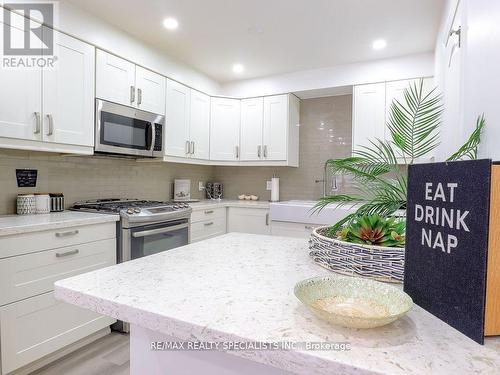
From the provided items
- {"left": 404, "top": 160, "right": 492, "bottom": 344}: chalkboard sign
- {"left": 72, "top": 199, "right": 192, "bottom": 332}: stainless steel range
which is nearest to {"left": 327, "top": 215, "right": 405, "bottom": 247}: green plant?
{"left": 404, "top": 160, "right": 492, "bottom": 344}: chalkboard sign

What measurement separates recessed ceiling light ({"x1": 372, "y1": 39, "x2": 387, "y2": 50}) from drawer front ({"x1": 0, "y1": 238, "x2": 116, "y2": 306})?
2.82 meters

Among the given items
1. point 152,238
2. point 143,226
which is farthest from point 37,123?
point 152,238

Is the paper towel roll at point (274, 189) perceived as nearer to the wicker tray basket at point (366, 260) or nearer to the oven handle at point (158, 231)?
the oven handle at point (158, 231)

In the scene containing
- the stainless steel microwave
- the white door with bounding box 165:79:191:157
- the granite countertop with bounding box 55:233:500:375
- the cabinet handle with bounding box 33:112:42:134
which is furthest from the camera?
the white door with bounding box 165:79:191:157

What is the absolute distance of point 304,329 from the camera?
20.8 inches

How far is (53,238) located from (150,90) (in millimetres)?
1612

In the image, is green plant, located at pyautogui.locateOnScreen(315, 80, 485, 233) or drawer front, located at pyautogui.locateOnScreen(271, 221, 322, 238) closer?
green plant, located at pyautogui.locateOnScreen(315, 80, 485, 233)

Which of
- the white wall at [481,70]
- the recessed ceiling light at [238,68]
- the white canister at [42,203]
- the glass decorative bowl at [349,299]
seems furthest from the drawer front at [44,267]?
the recessed ceiling light at [238,68]

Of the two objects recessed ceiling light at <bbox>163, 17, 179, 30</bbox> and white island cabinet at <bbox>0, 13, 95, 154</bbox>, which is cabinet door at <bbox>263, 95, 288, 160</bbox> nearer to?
recessed ceiling light at <bbox>163, 17, 179, 30</bbox>

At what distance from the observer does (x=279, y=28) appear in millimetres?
2559

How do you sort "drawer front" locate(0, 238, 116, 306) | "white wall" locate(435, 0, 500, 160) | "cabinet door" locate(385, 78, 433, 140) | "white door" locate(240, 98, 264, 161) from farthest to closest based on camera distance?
"white door" locate(240, 98, 264, 161)
"cabinet door" locate(385, 78, 433, 140)
"drawer front" locate(0, 238, 116, 306)
"white wall" locate(435, 0, 500, 160)

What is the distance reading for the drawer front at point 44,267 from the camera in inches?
65.2

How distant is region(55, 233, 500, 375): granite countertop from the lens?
0.45 meters

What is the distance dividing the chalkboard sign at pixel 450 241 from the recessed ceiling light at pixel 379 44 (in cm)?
258
